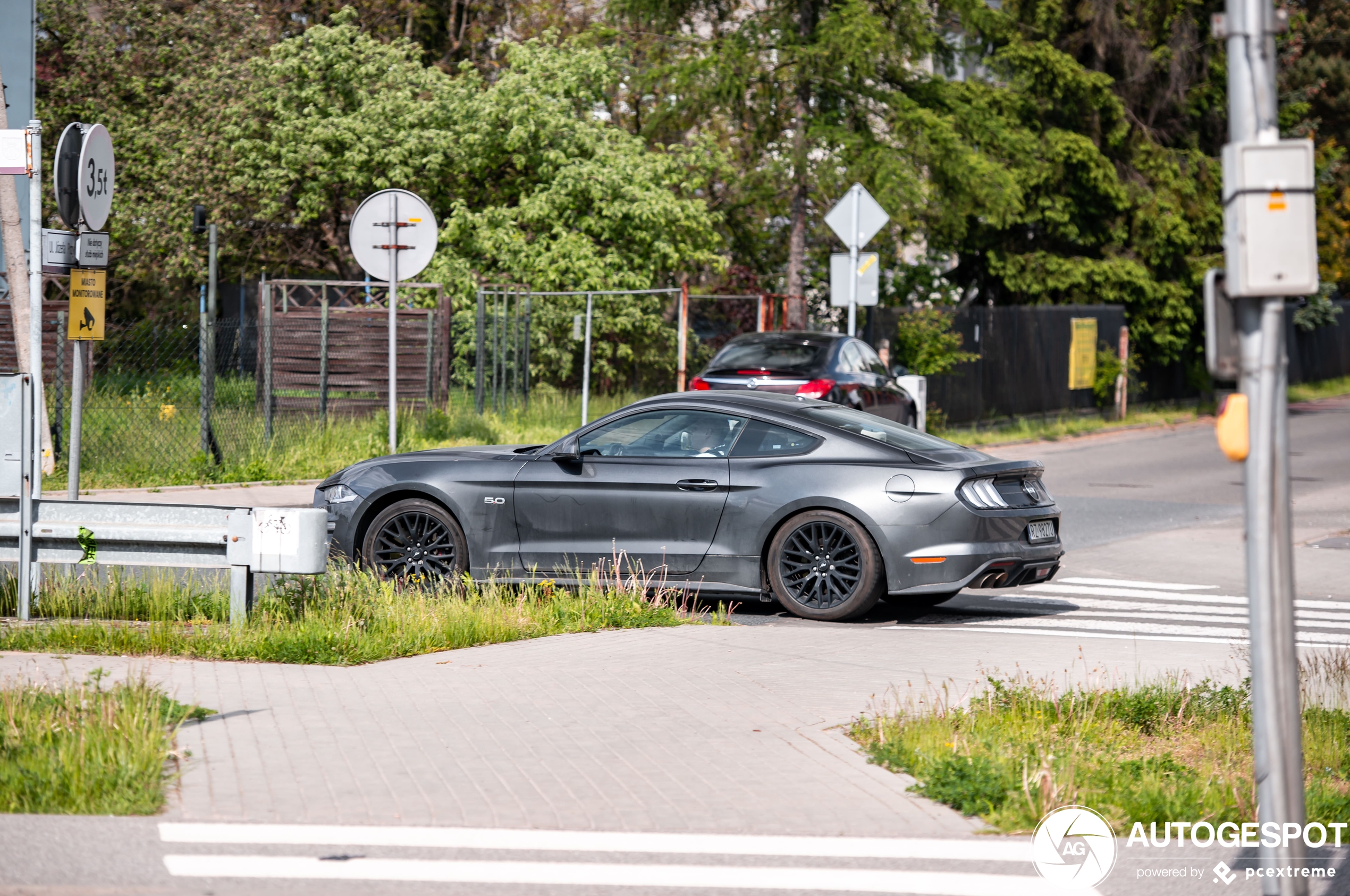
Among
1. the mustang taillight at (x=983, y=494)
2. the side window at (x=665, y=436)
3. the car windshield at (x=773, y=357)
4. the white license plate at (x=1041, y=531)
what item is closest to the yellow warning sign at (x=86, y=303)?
the side window at (x=665, y=436)

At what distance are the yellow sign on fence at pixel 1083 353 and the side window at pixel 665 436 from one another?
69.5 feet

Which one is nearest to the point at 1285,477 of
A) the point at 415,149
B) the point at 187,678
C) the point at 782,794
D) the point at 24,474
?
the point at 782,794

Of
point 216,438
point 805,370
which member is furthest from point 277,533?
point 805,370

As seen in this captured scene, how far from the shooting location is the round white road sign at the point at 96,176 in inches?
386

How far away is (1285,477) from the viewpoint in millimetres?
4191

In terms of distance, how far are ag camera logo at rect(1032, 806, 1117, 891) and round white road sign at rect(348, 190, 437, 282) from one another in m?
10.4

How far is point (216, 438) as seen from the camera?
55.8 feet

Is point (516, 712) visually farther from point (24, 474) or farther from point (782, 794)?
point (24, 474)

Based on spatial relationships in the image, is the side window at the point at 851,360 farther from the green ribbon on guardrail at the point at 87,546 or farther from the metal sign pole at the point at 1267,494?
the metal sign pole at the point at 1267,494

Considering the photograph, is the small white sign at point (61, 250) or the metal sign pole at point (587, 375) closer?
the small white sign at point (61, 250)

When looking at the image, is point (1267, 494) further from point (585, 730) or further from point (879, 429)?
point (879, 429)

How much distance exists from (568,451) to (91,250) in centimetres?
349

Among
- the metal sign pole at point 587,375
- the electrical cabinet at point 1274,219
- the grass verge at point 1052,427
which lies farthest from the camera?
the grass verge at point 1052,427

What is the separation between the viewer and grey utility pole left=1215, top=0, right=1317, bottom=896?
13.6 feet
